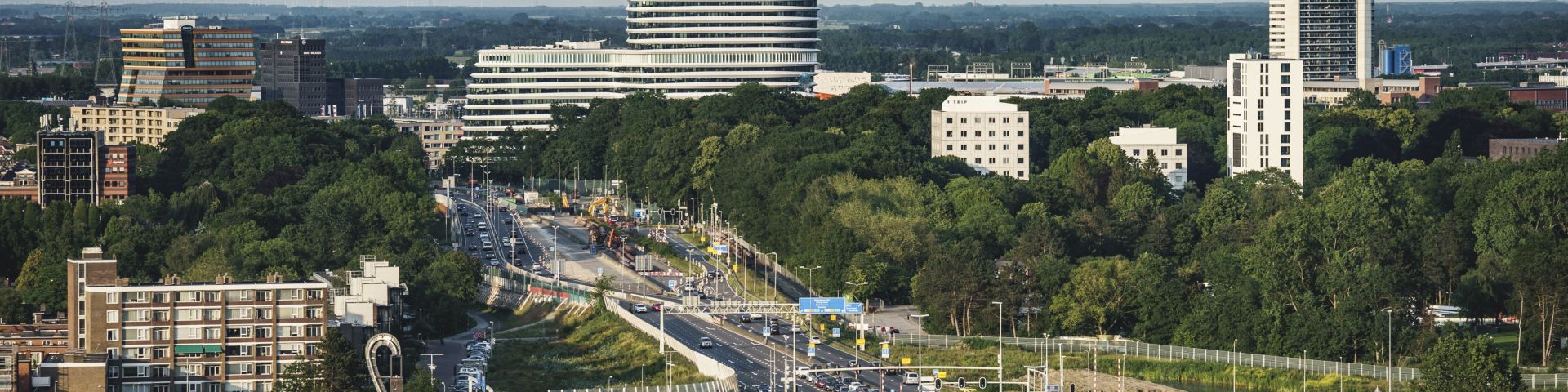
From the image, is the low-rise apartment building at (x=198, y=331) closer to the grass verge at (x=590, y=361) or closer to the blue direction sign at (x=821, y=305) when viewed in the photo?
the grass verge at (x=590, y=361)

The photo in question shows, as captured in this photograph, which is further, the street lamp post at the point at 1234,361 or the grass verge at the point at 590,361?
the grass verge at the point at 590,361

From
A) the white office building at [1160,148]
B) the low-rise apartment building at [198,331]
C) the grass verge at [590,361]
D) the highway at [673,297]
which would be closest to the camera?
the low-rise apartment building at [198,331]

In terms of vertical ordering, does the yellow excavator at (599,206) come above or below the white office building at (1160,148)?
below

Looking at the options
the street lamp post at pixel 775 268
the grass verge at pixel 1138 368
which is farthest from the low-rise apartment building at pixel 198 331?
the street lamp post at pixel 775 268

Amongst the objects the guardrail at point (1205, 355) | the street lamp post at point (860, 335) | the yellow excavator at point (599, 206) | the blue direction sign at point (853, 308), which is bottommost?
the guardrail at point (1205, 355)

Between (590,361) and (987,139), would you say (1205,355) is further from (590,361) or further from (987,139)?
(987,139)

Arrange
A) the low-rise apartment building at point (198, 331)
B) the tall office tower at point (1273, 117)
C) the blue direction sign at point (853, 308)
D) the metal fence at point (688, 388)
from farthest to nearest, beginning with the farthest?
the tall office tower at point (1273, 117) < the blue direction sign at point (853, 308) < the low-rise apartment building at point (198, 331) < the metal fence at point (688, 388)

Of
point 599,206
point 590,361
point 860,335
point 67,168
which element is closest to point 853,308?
point 860,335
